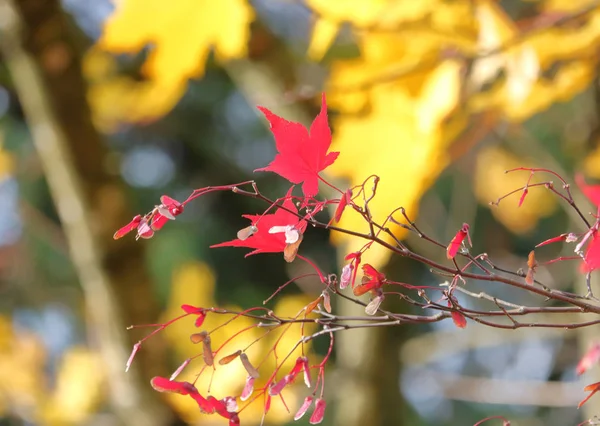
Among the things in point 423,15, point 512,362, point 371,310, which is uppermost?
point 512,362

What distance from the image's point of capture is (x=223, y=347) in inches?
36.4

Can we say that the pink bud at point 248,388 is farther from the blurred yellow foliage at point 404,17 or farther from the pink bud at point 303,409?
the blurred yellow foliage at point 404,17

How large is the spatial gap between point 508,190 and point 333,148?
0.76m

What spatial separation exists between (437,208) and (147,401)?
952 mm

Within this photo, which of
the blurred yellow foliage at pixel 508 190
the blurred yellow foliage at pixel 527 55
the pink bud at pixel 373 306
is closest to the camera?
the pink bud at pixel 373 306

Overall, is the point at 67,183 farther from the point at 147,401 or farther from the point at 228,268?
the point at 228,268

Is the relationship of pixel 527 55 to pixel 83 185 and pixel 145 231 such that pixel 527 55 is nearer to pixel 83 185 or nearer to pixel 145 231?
pixel 145 231

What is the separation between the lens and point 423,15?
0.49 metres

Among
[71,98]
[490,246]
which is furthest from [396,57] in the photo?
[490,246]

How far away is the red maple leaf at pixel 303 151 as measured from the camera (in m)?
0.23

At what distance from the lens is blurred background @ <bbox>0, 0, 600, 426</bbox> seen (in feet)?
1.67

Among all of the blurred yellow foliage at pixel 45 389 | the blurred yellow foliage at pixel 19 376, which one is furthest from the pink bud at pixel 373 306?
the blurred yellow foliage at pixel 19 376

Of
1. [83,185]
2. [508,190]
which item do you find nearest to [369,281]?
[83,185]

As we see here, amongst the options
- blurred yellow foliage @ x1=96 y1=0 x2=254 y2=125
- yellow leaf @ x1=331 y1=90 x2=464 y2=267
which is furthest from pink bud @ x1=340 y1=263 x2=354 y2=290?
blurred yellow foliage @ x1=96 y1=0 x2=254 y2=125
